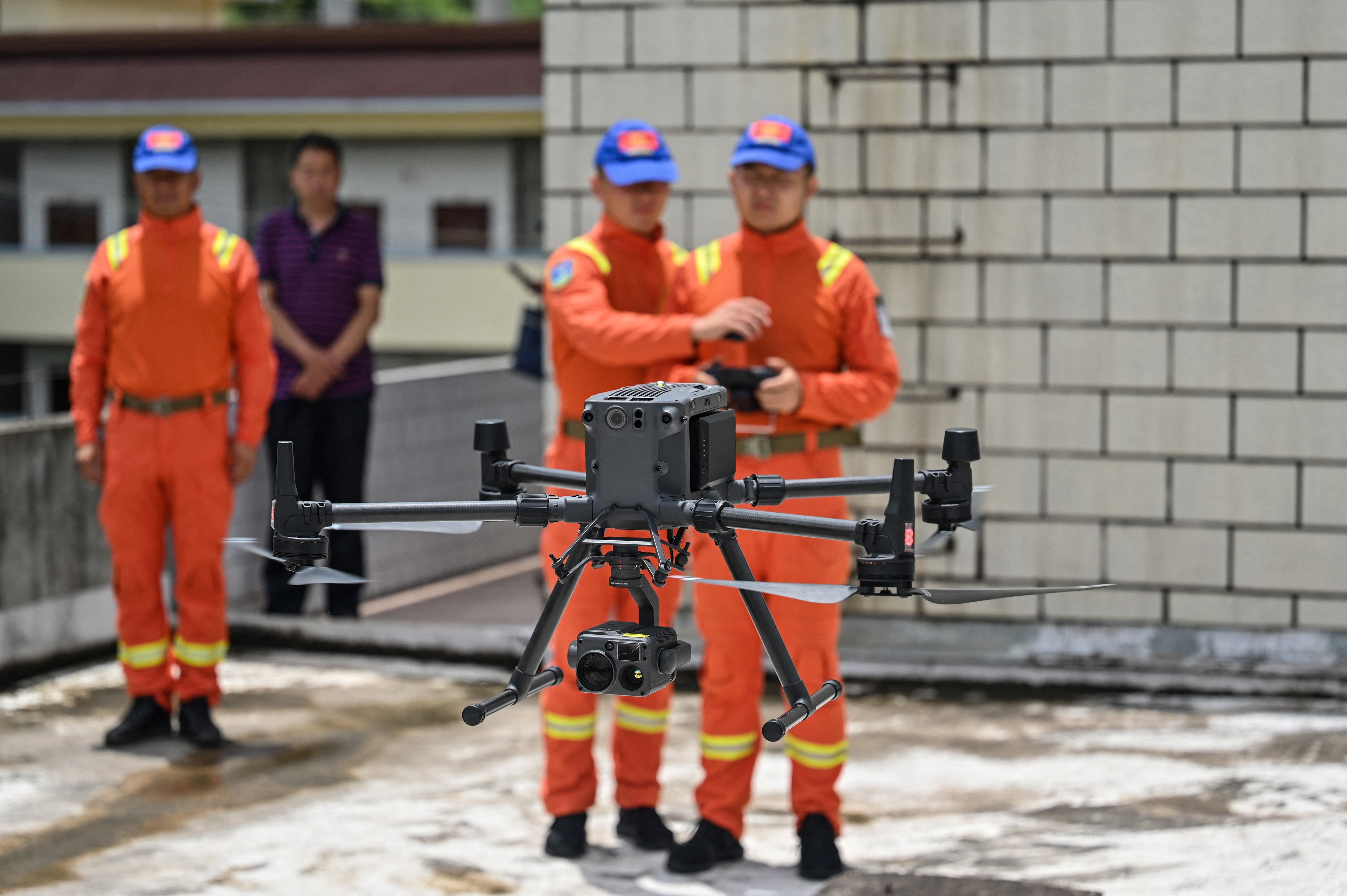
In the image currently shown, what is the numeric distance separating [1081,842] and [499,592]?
15.2 ft

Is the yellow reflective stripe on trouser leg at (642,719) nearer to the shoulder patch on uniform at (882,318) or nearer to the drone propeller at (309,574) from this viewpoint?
the shoulder patch on uniform at (882,318)

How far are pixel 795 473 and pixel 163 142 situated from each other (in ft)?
7.82

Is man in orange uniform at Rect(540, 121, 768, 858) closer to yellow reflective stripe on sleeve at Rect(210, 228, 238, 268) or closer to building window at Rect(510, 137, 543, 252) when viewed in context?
yellow reflective stripe on sleeve at Rect(210, 228, 238, 268)

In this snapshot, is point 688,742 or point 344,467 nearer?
point 688,742

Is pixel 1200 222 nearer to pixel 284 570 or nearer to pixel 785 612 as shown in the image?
pixel 785 612

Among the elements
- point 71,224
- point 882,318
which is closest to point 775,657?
point 882,318

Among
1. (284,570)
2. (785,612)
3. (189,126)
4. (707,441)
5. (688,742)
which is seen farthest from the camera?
(189,126)

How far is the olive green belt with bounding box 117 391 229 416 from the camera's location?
5.23m

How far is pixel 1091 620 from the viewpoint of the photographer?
5.95 m

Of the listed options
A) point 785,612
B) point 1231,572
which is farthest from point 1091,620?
point 785,612

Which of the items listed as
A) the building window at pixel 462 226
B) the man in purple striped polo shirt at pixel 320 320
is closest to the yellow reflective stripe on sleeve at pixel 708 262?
the man in purple striped polo shirt at pixel 320 320

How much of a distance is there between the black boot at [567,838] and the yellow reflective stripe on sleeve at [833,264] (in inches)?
58.5

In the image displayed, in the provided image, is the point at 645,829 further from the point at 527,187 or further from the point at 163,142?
the point at 527,187

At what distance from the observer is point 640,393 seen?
2.56 meters
